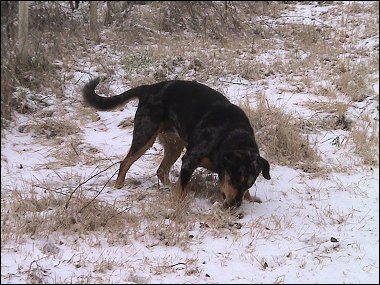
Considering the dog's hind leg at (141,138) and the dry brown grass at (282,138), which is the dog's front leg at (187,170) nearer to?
the dog's hind leg at (141,138)

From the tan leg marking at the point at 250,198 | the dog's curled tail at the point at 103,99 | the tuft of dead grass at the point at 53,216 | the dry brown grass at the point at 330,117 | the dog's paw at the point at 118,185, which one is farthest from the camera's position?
the dry brown grass at the point at 330,117

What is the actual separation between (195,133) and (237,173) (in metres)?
0.77

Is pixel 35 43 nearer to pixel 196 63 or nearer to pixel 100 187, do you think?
pixel 196 63

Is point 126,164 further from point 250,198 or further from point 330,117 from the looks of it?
point 330,117

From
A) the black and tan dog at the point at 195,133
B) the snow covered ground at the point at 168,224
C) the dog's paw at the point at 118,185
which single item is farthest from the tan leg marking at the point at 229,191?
the dog's paw at the point at 118,185

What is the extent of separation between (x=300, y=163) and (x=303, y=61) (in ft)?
14.2

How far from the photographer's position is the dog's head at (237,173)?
16.3ft

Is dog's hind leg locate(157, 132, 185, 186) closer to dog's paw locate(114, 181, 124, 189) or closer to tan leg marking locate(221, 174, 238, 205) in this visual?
dog's paw locate(114, 181, 124, 189)

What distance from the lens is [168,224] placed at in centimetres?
458

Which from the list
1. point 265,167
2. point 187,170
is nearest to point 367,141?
point 265,167

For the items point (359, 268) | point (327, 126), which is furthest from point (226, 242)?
point (327, 126)

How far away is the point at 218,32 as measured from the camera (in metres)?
11.3

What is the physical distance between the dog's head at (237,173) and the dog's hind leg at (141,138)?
104 cm

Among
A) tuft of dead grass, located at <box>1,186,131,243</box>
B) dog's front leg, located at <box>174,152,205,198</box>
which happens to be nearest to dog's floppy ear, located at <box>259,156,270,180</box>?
dog's front leg, located at <box>174,152,205,198</box>
